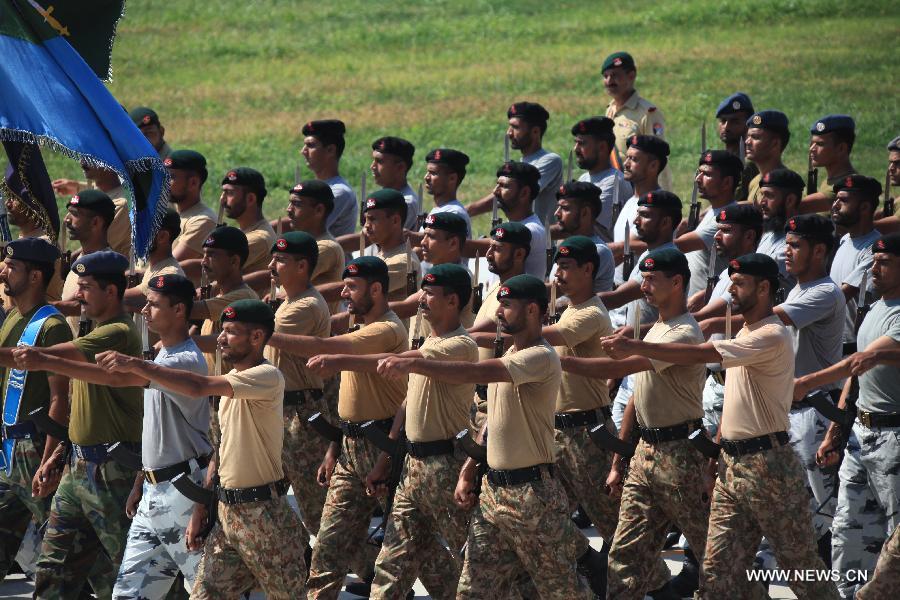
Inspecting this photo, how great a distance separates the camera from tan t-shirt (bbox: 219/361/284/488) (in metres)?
10.6

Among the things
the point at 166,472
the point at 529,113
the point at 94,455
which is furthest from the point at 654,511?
the point at 529,113

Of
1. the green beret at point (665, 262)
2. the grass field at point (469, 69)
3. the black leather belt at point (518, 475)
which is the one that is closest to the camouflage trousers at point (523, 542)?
the black leather belt at point (518, 475)

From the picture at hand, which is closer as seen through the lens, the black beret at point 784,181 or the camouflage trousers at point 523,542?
the camouflage trousers at point 523,542

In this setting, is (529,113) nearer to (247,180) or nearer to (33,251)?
(247,180)

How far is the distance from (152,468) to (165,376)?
33.6 inches

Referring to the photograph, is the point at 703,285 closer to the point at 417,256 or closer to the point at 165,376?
the point at 417,256

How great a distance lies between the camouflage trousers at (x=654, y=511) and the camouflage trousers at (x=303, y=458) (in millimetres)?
2424

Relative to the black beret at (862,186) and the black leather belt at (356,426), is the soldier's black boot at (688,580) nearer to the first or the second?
the black leather belt at (356,426)

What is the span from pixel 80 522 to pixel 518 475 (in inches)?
112

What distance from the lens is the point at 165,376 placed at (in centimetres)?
1034

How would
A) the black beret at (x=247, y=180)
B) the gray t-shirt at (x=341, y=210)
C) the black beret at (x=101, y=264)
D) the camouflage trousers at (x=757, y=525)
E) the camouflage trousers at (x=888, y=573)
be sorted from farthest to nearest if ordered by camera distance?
1. the gray t-shirt at (x=341, y=210)
2. the black beret at (x=247, y=180)
3. the black beret at (x=101, y=264)
4. the camouflage trousers at (x=888, y=573)
5. the camouflage trousers at (x=757, y=525)

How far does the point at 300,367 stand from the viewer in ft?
41.9

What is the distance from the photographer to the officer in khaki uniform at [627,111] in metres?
17.5

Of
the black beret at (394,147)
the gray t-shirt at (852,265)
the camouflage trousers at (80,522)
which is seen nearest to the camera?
the camouflage trousers at (80,522)
